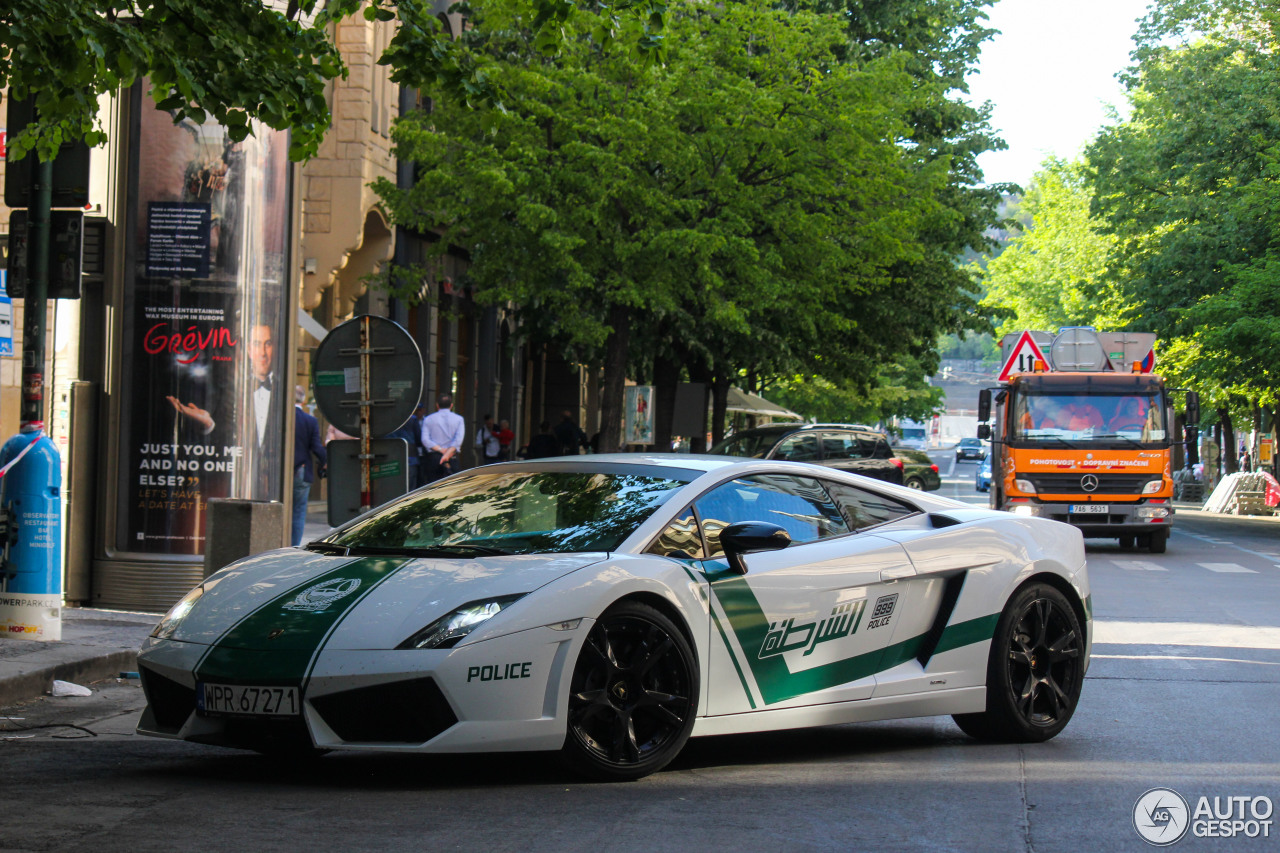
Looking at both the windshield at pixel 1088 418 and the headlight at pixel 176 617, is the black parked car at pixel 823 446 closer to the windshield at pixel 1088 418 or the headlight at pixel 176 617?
the windshield at pixel 1088 418

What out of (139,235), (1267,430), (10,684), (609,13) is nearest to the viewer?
(10,684)

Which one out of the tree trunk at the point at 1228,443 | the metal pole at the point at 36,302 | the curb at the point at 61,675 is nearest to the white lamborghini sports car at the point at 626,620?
the curb at the point at 61,675

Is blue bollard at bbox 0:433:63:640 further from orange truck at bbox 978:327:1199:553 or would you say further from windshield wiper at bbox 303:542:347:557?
orange truck at bbox 978:327:1199:553

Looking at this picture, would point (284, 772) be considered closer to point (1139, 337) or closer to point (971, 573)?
point (971, 573)

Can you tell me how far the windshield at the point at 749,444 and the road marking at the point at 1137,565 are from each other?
781 cm

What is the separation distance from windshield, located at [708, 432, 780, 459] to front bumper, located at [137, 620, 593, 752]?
22203 millimetres

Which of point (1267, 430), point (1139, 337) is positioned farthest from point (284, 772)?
point (1267, 430)

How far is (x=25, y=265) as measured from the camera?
388 inches

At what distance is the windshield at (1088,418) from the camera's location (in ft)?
72.0

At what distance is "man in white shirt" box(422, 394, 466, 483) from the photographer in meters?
22.2

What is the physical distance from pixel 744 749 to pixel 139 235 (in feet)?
24.5

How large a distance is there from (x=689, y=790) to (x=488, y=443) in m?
27.9

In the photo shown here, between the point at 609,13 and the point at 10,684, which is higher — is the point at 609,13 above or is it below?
above

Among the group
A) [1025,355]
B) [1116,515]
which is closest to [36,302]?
[1116,515]
